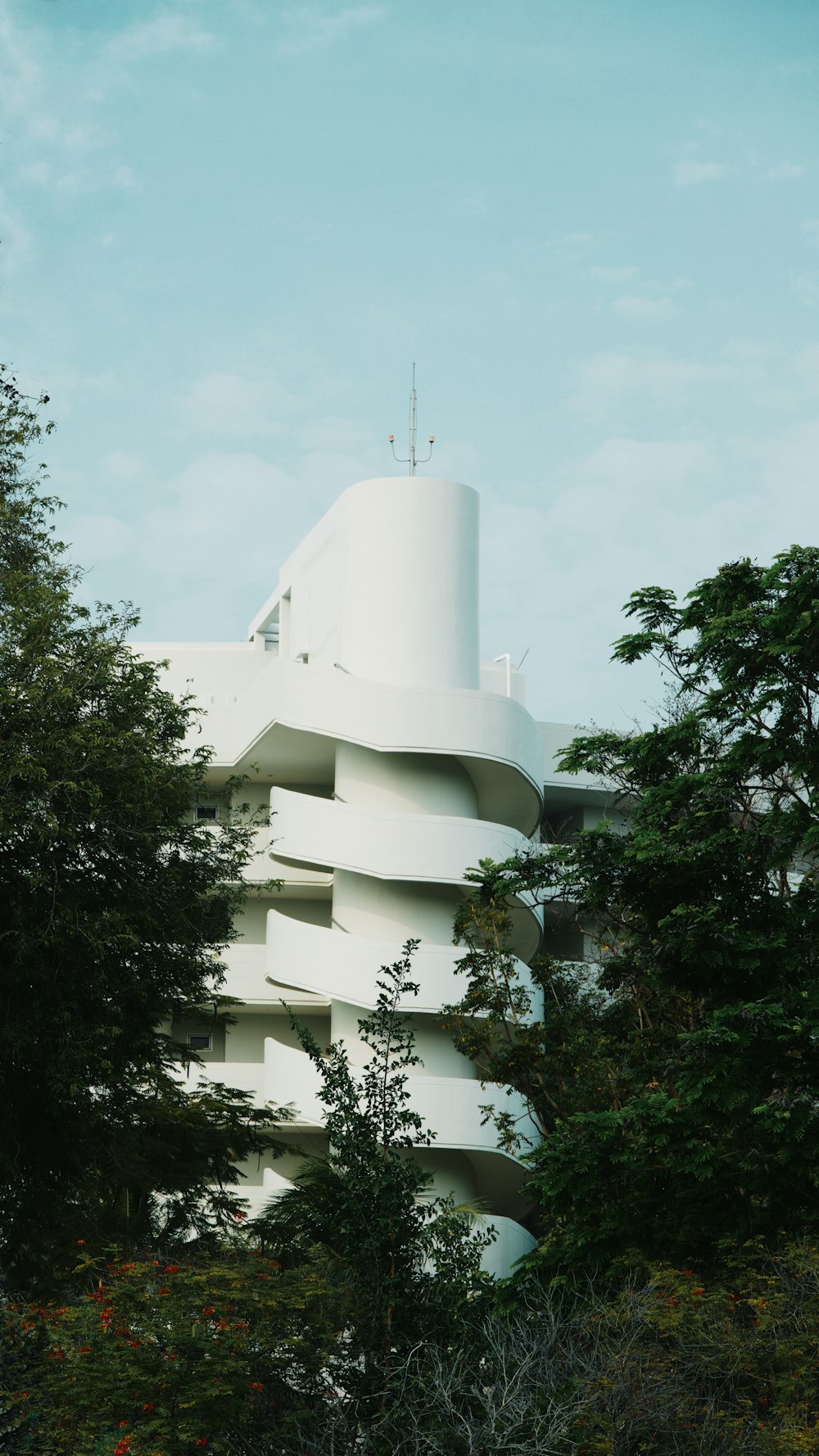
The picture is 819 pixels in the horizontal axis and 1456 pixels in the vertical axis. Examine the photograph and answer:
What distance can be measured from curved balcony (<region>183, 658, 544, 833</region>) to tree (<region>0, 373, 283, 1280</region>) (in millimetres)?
7098

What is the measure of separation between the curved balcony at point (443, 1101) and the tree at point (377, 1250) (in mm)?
13161

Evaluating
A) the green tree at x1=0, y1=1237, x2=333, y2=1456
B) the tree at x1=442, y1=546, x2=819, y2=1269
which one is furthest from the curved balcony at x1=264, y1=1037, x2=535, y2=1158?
the green tree at x1=0, y1=1237, x2=333, y2=1456

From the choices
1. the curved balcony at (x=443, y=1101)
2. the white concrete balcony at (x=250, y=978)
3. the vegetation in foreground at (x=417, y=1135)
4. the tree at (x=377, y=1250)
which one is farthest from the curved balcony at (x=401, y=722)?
the tree at (x=377, y=1250)

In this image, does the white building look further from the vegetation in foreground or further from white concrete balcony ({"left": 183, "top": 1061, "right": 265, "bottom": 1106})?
the vegetation in foreground

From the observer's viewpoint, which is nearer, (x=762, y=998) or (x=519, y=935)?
(x=762, y=998)

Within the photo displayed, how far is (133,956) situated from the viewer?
1878 centimetres

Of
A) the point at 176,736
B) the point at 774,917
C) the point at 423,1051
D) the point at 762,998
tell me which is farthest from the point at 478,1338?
the point at 423,1051

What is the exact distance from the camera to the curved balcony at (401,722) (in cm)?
2777

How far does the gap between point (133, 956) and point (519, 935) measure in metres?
12.7

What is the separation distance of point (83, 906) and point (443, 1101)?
10051 millimetres

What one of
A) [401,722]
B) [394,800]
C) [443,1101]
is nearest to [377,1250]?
[443,1101]

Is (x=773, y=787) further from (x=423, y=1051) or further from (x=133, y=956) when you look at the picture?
(x=423, y=1051)

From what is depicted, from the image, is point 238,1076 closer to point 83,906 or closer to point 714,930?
point 83,906

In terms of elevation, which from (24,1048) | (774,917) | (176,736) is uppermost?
(176,736)
